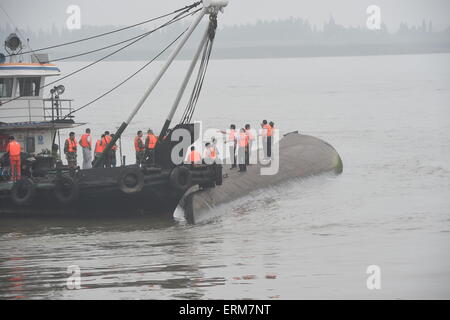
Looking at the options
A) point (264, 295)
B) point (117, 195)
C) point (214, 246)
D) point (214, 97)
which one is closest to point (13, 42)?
point (117, 195)

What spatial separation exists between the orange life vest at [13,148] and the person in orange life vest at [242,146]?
752 cm

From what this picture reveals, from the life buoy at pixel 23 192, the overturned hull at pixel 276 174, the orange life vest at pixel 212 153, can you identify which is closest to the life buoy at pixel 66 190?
the life buoy at pixel 23 192

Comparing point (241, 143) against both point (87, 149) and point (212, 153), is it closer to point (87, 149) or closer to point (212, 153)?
point (212, 153)

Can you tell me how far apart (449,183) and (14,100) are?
17.3m

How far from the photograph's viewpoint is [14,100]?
30125 mm

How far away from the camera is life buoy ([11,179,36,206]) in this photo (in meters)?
26.9

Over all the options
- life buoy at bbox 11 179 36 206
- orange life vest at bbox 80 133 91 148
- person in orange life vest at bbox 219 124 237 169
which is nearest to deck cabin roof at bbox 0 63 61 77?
orange life vest at bbox 80 133 91 148

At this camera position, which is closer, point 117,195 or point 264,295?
point 264,295

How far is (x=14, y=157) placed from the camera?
27.5 meters

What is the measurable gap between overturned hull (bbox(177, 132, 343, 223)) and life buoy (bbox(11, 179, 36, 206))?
4.61m

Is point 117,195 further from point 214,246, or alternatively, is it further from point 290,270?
point 290,270

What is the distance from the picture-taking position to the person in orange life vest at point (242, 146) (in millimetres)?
29938

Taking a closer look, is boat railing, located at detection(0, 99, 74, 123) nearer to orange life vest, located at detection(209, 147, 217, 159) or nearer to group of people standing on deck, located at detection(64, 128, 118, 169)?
group of people standing on deck, located at detection(64, 128, 118, 169)
